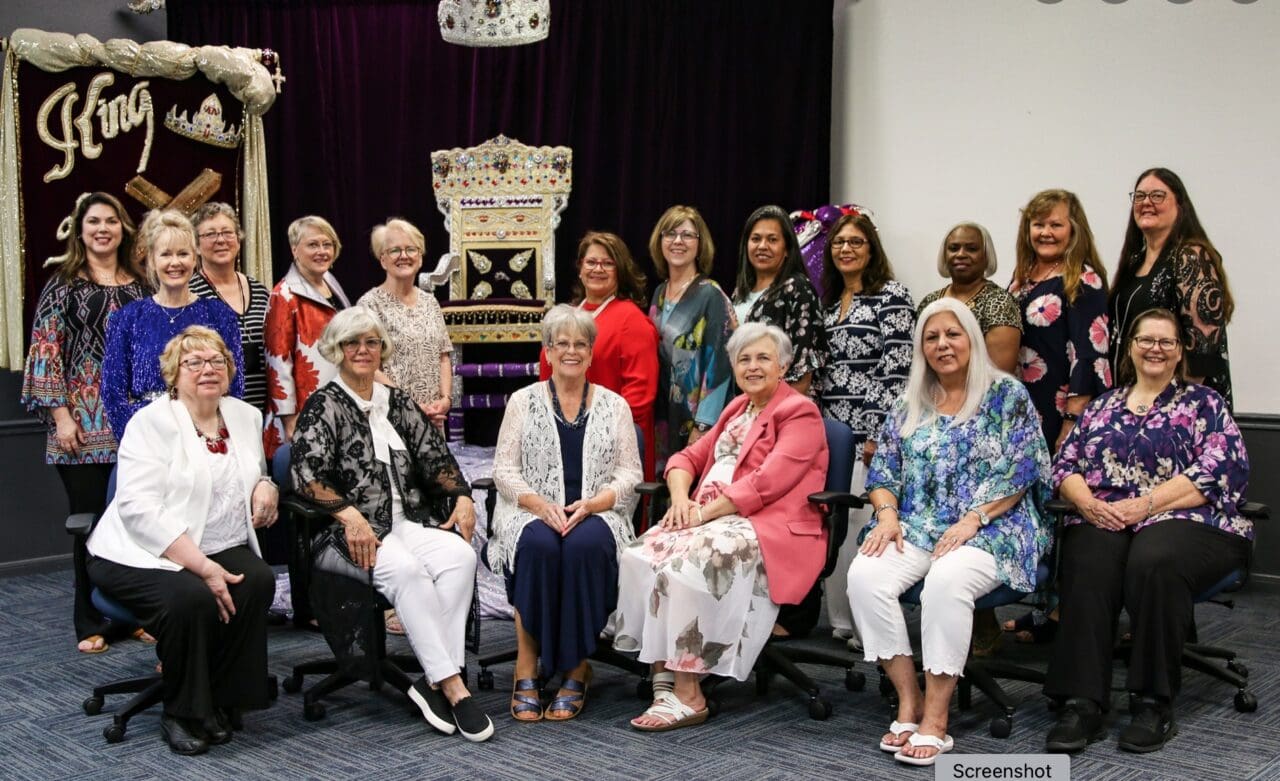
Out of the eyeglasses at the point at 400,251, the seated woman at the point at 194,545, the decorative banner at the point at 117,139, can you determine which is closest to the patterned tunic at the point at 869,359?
the eyeglasses at the point at 400,251

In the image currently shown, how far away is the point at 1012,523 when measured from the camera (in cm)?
345

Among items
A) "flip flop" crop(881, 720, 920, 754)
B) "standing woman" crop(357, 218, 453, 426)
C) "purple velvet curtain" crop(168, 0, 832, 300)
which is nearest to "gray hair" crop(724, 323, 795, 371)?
"flip flop" crop(881, 720, 920, 754)

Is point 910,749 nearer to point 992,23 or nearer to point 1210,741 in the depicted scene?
point 1210,741

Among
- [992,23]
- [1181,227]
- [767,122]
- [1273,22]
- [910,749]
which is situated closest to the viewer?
[910,749]

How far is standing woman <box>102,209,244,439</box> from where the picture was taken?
3.89 metres

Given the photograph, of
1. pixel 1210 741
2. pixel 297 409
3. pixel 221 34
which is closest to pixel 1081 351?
pixel 1210 741

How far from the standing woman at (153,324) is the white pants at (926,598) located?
2002 millimetres

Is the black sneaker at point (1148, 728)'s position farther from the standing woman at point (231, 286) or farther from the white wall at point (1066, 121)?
the standing woman at point (231, 286)

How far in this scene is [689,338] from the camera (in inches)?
167

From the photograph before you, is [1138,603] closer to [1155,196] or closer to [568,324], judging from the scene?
[1155,196]

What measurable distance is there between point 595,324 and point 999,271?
7.94 ft

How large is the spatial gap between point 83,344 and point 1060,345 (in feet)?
10.6

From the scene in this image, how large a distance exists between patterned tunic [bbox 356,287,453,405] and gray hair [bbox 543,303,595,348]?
0.77 m

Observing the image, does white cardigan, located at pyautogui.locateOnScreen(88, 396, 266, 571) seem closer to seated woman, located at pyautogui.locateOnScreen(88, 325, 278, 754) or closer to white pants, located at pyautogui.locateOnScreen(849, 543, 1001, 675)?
seated woman, located at pyautogui.locateOnScreen(88, 325, 278, 754)
